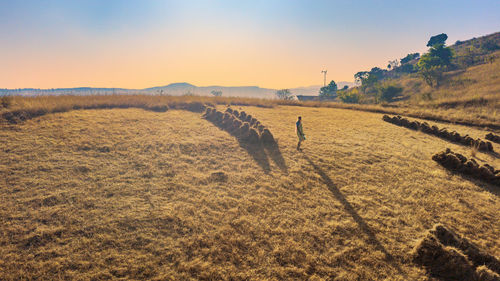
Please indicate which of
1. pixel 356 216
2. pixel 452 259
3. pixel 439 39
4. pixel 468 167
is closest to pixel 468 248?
pixel 452 259

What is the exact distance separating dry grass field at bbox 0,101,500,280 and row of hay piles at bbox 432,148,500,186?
43 cm

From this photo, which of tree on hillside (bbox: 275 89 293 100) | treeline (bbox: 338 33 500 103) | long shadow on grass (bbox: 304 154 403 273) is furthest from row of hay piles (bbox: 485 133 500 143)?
treeline (bbox: 338 33 500 103)

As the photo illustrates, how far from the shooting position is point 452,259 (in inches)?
138

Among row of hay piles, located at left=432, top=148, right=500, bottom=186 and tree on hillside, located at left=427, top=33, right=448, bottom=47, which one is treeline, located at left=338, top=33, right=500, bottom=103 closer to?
tree on hillside, located at left=427, top=33, right=448, bottom=47

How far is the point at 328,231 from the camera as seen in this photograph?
454 centimetres

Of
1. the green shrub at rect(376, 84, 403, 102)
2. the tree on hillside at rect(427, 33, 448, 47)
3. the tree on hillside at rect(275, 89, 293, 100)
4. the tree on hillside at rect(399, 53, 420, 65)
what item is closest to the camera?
the tree on hillside at rect(275, 89, 293, 100)

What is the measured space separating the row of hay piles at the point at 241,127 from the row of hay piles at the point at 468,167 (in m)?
6.93

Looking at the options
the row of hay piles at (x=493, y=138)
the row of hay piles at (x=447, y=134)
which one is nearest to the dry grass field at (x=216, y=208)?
the row of hay piles at (x=447, y=134)

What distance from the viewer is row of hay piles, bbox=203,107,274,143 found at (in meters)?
10.3

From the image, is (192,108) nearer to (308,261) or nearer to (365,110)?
(308,261)

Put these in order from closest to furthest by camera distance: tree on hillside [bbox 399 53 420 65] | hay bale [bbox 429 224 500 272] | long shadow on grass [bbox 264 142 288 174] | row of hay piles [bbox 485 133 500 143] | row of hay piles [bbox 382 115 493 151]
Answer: hay bale [bbox 429 224 500 272] → long shadow on grass [bbox 264 142 288 174] → row of hay piles [bbox 382 115 493 151] → row of hay piles [bbox 485 133 500 143] → tree on hillside [bbox 399 53 420 65]

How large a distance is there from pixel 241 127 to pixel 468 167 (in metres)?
9.56

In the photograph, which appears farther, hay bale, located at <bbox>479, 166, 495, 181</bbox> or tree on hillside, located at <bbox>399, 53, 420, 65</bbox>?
tree on hillside, located at <bbox>399, 53, 420, 65</bbox>

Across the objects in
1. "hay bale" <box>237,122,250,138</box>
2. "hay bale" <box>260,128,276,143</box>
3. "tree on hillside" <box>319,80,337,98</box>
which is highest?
"tree on hillside" <box>319,80,337,98</box>
